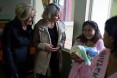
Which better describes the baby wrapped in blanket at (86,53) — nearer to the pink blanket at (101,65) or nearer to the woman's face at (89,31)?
the woman's face at (89,31)

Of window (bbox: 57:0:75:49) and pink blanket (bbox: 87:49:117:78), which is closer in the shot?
pink blanket (bbox: 87:49:117:78)

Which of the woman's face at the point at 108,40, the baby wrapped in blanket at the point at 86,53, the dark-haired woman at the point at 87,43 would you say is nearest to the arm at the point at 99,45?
the dark-haired woman at the point at 87,43

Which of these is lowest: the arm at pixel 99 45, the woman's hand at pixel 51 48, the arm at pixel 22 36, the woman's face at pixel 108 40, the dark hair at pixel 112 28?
the woman's hand at pixel 51 48

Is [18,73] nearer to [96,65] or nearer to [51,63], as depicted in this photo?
[51,63]

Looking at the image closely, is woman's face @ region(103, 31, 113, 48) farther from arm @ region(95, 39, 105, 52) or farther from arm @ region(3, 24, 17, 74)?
arm @ region(3, 24, 17, 74)

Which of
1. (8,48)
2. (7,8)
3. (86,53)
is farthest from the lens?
(7,8)

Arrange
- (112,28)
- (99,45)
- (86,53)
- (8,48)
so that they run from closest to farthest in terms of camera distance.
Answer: (112,28)
(86,53)
(99,45)
(8,48)

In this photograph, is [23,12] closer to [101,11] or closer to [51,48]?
[51,48]

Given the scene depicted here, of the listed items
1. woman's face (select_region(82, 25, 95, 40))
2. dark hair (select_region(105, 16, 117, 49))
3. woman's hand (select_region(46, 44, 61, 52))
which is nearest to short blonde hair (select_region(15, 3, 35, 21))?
woman's hand (select_region(46, 44, 61, 52))

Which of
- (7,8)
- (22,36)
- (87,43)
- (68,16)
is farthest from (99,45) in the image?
(7,8)

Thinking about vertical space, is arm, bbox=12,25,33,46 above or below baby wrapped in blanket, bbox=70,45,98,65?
above

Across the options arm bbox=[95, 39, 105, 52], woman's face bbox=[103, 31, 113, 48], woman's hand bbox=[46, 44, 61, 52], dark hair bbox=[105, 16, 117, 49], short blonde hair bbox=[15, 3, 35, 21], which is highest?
short blonde hair bbox=[15, 3, 35, 21]

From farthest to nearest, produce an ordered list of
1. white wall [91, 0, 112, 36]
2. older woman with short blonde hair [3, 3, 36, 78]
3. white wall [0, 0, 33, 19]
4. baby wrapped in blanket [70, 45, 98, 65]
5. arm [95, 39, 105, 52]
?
white wall [0, 0, 33, 19], white wall [91, 0, 112, 36], older woman with short blonde hair [3, 3, 36, 78], arm [95, 39, 105, 52], baby wrapped in blanket [70, 45, 98, 65]

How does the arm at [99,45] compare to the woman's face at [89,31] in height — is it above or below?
below
